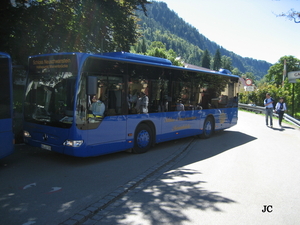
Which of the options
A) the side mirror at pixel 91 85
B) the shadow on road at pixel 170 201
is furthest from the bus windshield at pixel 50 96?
the shadow on road at pixel 170 201

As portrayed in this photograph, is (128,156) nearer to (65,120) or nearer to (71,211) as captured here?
(65,120)

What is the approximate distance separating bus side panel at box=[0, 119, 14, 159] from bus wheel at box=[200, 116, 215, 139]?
25.5 feet

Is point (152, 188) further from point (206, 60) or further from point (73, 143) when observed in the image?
point (206, 60)

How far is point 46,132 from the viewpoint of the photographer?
7.38 meters

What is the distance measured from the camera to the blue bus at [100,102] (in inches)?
274

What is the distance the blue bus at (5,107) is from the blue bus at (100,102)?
87 centimetres

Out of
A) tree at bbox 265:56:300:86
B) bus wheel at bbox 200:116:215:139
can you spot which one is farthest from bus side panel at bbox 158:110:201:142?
tree at bbox 265:56:300:86

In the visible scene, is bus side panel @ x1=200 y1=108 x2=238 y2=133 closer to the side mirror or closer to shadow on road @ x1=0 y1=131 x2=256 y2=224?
shadow on road @ x1=0 y1=131 x2=256 y2=224

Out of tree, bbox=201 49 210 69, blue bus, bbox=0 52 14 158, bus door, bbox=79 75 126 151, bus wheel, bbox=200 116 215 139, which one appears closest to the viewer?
blue bus, bbox=0 52 14 158

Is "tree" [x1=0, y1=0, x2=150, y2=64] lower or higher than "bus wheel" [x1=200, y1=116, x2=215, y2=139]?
higher

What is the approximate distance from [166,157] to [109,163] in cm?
185

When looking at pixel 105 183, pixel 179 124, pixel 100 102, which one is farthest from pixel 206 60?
pixel 105 183

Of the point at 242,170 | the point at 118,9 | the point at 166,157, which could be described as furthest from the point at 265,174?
the point at 118,9

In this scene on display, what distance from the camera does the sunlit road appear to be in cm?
437
